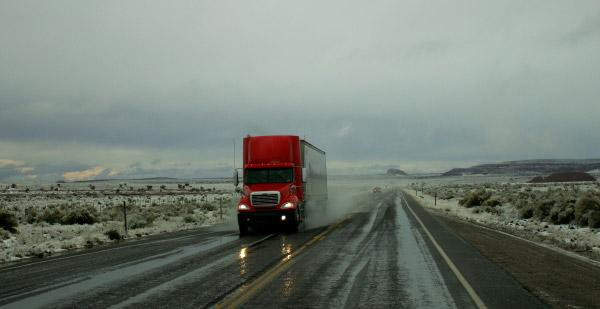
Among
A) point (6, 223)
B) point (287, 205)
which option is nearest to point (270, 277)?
point (287, 205)

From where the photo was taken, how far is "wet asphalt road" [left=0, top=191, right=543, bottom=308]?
7.74 meters

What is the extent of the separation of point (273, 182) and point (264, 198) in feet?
3.13

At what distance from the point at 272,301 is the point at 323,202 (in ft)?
74.9

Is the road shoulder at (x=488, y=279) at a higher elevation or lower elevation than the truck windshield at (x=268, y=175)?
lower

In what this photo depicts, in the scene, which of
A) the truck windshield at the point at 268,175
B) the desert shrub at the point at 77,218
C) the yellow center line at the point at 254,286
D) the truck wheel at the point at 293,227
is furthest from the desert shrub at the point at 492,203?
the yellow center line at the point at 254,286

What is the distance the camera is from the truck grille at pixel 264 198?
19656mm

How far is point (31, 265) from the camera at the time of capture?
41.8ft

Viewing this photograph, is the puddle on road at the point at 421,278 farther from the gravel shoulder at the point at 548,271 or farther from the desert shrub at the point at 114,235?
the desert shrub at the point at 114,235

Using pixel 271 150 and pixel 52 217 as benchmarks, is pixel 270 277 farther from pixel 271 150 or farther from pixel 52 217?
pixel 52 217

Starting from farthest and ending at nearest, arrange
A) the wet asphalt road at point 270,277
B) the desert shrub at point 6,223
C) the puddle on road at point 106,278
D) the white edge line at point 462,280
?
the desert shrub at point 6,223
the puddle on road at point 106,278
the wet asphalt road at point 270,277
the white edge line at point 462,280

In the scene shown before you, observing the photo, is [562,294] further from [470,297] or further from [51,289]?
[51,289]

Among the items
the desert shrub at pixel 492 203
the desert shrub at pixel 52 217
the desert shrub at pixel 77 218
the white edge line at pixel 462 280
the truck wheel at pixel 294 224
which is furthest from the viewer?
the desert shrub at pixel 492 203

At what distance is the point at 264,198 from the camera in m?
19.7

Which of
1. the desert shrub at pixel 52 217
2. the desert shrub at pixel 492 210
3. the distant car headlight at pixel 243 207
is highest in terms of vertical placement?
the distant car headlight at pixel 243 207
